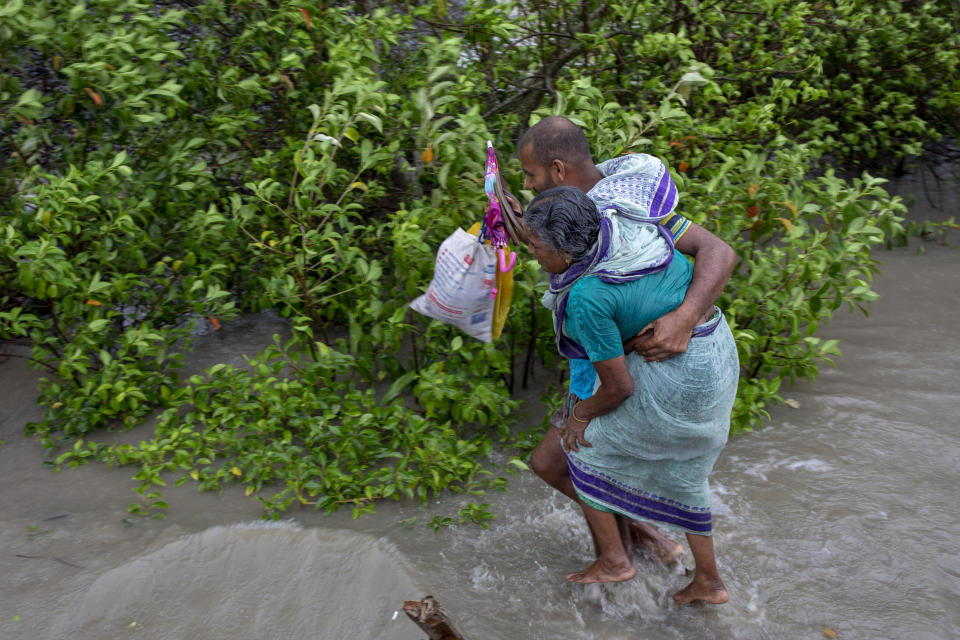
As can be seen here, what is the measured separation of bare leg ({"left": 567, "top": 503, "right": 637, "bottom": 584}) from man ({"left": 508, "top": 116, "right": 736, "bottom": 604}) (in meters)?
0.19

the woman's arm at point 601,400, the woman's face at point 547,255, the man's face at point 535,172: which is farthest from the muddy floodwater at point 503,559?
the man's face at point 535,172

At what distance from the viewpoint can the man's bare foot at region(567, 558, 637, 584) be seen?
103 inches

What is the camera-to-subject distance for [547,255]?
225cm

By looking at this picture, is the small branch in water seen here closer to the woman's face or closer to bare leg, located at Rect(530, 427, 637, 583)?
bare leg, located at Rect(530, 427, 637, 583)

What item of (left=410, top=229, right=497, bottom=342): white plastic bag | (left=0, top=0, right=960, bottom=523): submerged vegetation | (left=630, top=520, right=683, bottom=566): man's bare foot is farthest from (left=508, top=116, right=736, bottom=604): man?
(left=0, top=0, right=960, bottom=523): submerged vegetation

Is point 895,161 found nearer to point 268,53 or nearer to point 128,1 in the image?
point 268,53

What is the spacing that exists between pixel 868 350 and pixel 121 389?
159 inches

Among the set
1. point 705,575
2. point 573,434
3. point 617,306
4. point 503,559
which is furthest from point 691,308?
point 503,559

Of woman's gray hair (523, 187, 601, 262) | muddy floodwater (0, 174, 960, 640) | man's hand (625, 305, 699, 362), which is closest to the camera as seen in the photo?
woman's gray hair (523, 187, 601, 262)

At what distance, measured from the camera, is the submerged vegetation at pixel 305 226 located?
11.4ft

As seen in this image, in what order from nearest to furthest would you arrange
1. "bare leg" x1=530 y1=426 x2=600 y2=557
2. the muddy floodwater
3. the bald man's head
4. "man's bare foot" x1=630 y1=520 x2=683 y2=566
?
the bald man's head, the muddy floodwater, "bare leg" x1=530 y1=426 x2=600 y2=557, "man's bare foot" x1=630 y1=520 x2=683 y2=566

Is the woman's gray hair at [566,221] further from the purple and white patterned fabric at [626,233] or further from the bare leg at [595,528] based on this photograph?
the bare leg at [595,528]

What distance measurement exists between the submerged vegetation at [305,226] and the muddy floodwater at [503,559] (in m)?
0.16

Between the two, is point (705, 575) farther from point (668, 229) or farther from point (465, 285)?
point (465, 285)
